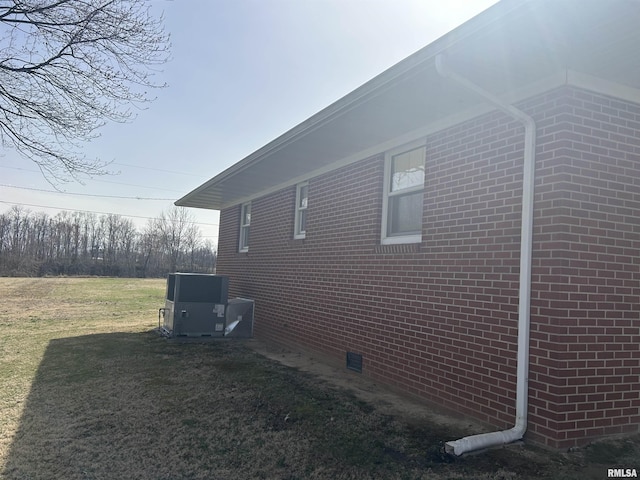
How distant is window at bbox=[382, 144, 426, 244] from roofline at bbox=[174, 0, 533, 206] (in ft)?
4.20

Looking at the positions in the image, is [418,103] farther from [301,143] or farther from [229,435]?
[229,435]

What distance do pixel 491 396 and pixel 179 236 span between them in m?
59.0

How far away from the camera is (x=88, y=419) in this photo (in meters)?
4.26

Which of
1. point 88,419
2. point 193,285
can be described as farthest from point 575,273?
point 193,285

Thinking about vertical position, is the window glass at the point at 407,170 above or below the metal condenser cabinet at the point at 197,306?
above

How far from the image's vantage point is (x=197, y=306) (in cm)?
909

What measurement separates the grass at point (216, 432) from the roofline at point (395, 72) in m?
3.19

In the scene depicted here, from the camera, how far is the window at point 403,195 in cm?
548

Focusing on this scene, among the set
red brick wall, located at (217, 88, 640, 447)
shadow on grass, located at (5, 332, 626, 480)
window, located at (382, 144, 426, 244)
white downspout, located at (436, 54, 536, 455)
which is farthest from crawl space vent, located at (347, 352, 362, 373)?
white downspout, located at (436, 54, 536, 455)

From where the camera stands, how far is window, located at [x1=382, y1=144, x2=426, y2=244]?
5.48 m

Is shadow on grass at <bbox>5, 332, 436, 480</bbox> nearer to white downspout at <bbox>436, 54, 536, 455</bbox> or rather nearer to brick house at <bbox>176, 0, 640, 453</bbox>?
white downspout at <bbox>436, 54, 536, 455</bbox>

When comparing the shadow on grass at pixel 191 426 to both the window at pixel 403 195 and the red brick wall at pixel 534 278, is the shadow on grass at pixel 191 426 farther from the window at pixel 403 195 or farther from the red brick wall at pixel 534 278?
the window at pixel 403 195

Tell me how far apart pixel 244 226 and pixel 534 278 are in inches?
358

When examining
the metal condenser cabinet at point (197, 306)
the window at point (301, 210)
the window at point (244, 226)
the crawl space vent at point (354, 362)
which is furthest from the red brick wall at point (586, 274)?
the window at point (244, 226)
